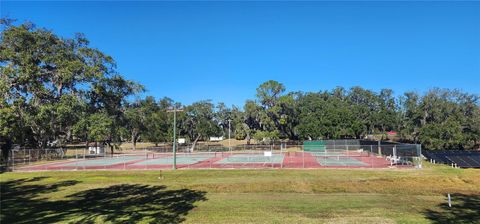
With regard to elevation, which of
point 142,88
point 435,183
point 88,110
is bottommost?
point 435,183

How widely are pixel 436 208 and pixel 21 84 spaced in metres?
47.3

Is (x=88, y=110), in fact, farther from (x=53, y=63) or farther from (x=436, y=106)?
(x=436, y=106)

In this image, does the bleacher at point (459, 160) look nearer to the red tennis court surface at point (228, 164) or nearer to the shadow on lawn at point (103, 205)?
the red tennis court surface at point (228, 164)

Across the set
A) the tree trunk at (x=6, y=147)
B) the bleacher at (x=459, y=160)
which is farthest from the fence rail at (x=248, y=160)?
the bleacher at (x=459, y=160)

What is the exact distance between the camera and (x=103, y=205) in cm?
1416

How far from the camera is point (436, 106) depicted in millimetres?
87312

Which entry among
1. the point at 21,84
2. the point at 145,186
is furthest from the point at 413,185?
the point at 21,84

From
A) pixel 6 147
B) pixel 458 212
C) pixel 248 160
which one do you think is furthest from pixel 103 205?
pixel 6 147

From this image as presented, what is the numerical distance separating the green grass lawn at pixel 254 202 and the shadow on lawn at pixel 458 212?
0.09 ft

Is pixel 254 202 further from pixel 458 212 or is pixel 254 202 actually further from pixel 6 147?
pixel 6 147

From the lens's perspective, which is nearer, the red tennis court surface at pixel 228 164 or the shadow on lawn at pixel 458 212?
the shadow on lawn at pixel 458 212

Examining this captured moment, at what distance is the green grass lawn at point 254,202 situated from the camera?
1158 cm

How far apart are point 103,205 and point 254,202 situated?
599 cm

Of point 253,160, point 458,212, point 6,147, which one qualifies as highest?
point 6,147
